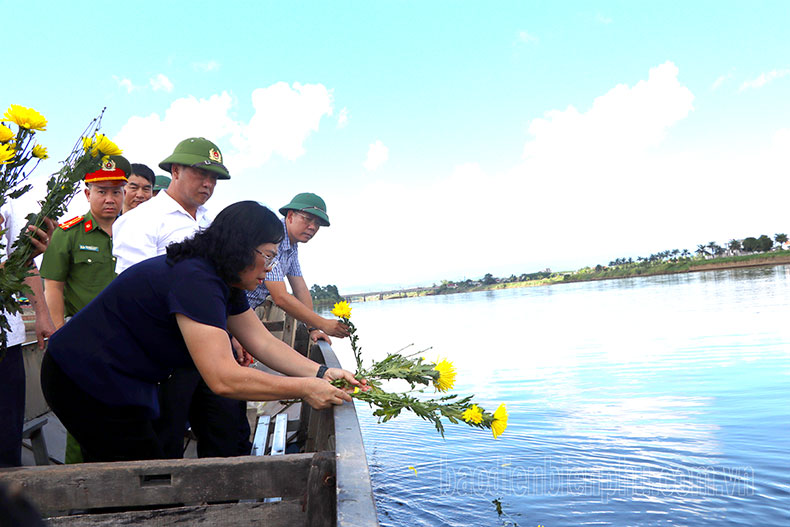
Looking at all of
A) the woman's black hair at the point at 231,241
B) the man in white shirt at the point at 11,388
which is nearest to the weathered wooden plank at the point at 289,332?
the man in white shirt at the point at 11,388

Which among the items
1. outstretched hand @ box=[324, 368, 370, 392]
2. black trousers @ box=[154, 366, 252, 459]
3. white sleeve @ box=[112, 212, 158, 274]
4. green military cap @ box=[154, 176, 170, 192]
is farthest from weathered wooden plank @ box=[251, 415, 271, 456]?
green military cap @ box=[154, 176, 170, 192]

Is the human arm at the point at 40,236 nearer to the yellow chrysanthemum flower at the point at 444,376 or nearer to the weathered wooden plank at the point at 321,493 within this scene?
the weathered wooden plank at the point at 321,493

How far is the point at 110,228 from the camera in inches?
147

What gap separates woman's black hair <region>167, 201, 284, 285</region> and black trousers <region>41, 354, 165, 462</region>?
0.64 metres

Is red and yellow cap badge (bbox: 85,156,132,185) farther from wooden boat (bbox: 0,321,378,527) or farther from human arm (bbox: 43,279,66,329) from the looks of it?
wooden boat (bbox: 0,321,378,527)

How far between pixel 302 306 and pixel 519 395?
747 cm

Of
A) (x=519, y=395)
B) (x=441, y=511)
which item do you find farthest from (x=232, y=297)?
(x=519, y=395)

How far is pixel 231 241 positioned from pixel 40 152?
2.29ft

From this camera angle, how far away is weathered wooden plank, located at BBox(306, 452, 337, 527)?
177cm

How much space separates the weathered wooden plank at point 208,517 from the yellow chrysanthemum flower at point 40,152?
3.89ft

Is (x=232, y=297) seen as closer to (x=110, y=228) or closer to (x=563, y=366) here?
(x=110, y=228)

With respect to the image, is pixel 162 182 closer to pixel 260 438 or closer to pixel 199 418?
pixel 260 438

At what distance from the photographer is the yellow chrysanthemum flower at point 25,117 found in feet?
6.02

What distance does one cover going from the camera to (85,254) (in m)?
3.60
